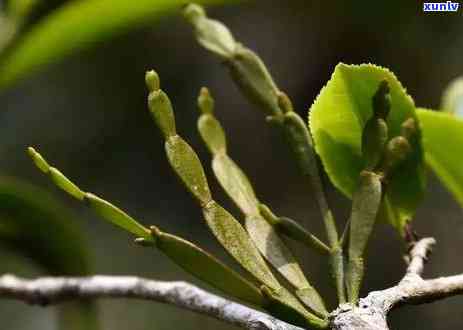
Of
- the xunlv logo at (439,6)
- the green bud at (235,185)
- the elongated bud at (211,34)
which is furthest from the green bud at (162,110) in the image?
the xunlv logo at (439,6)

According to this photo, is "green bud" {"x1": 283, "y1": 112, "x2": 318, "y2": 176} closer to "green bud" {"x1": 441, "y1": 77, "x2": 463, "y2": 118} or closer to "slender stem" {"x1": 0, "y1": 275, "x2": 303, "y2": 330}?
"slender stem" {"x1": 0, "y1": 275, "x2": 303, "y2": 330}

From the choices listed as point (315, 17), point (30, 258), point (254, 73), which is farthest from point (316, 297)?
point (315, 17)

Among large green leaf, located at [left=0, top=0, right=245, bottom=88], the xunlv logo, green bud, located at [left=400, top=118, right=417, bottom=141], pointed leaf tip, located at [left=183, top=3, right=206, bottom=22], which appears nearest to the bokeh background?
large green leaf, located at [left=0, top=0, right=245, bottom=88]

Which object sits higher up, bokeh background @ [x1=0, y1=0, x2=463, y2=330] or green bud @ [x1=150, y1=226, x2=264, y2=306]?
bokeh background @ [x1=0, y1=0, x2=463, y2=330]

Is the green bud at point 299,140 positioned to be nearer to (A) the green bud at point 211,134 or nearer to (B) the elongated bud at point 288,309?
(A) the green bud at point 211,134

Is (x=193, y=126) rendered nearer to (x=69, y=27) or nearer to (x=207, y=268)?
(x=69, y=27)
